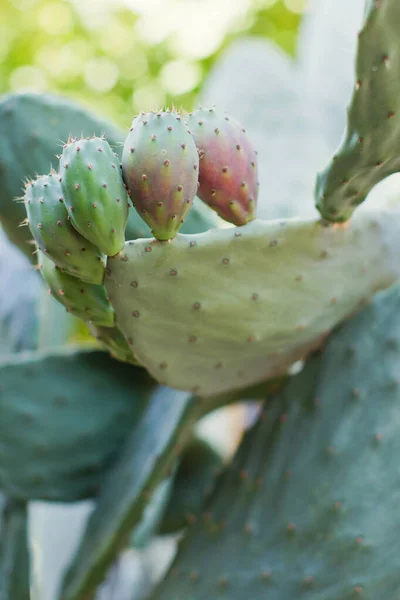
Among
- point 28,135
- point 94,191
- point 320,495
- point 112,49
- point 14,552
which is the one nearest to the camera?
point 94,191

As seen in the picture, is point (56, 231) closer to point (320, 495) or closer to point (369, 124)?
point (369, 124)

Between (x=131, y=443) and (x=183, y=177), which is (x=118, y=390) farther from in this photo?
(x=183, y=177)

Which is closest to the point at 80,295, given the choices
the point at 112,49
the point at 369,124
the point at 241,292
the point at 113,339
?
the point at 113,339

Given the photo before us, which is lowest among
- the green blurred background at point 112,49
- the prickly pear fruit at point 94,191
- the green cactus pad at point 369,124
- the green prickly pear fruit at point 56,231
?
the green blurred background at point 112,49

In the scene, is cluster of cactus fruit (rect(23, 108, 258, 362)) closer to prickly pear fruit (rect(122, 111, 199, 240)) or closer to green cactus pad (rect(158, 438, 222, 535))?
prickly pear fruit (rect(122, 111, 199, 240))

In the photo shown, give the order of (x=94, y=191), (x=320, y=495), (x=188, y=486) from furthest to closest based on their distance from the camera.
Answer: (x=188, y=486)
(x=320, y=495)
(x=94, y=191)

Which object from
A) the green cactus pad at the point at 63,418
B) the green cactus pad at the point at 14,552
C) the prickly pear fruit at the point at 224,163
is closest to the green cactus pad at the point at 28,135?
the green cactus pad at the point at 63,418

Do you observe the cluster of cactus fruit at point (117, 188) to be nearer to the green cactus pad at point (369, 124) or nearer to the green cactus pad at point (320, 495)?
Result: the green cactus pad at point (369, 124)
